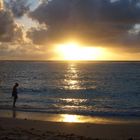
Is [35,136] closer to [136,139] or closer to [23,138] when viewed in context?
[23,138]

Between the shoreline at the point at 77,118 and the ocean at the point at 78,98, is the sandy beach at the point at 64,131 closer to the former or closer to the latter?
the shoreline at the point at 77,118

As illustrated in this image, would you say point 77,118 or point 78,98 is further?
point 78,98

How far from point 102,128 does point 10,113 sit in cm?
869

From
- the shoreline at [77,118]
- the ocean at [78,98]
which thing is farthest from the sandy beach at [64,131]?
the ocean at [78,98]

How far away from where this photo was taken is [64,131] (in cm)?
1878

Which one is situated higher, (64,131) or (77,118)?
(64,131)

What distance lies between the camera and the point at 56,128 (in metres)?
20.0

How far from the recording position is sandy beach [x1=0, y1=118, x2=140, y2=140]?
49.8 feet

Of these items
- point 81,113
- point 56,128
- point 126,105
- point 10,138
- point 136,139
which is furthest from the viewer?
point 126,105

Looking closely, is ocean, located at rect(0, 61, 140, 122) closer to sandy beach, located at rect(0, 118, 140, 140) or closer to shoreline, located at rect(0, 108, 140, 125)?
shoreline, located at rect(0, 108, 140, 125)

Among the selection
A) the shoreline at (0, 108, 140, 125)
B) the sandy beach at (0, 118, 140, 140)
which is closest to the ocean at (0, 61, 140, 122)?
the shoreline at (0, 108, 140, 125)

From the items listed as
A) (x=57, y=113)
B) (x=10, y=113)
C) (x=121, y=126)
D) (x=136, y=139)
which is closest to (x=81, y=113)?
Answer: (x=57, y=113)

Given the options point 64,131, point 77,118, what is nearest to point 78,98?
point 77,118

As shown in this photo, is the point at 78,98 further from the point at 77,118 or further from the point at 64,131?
the point at 64,131
